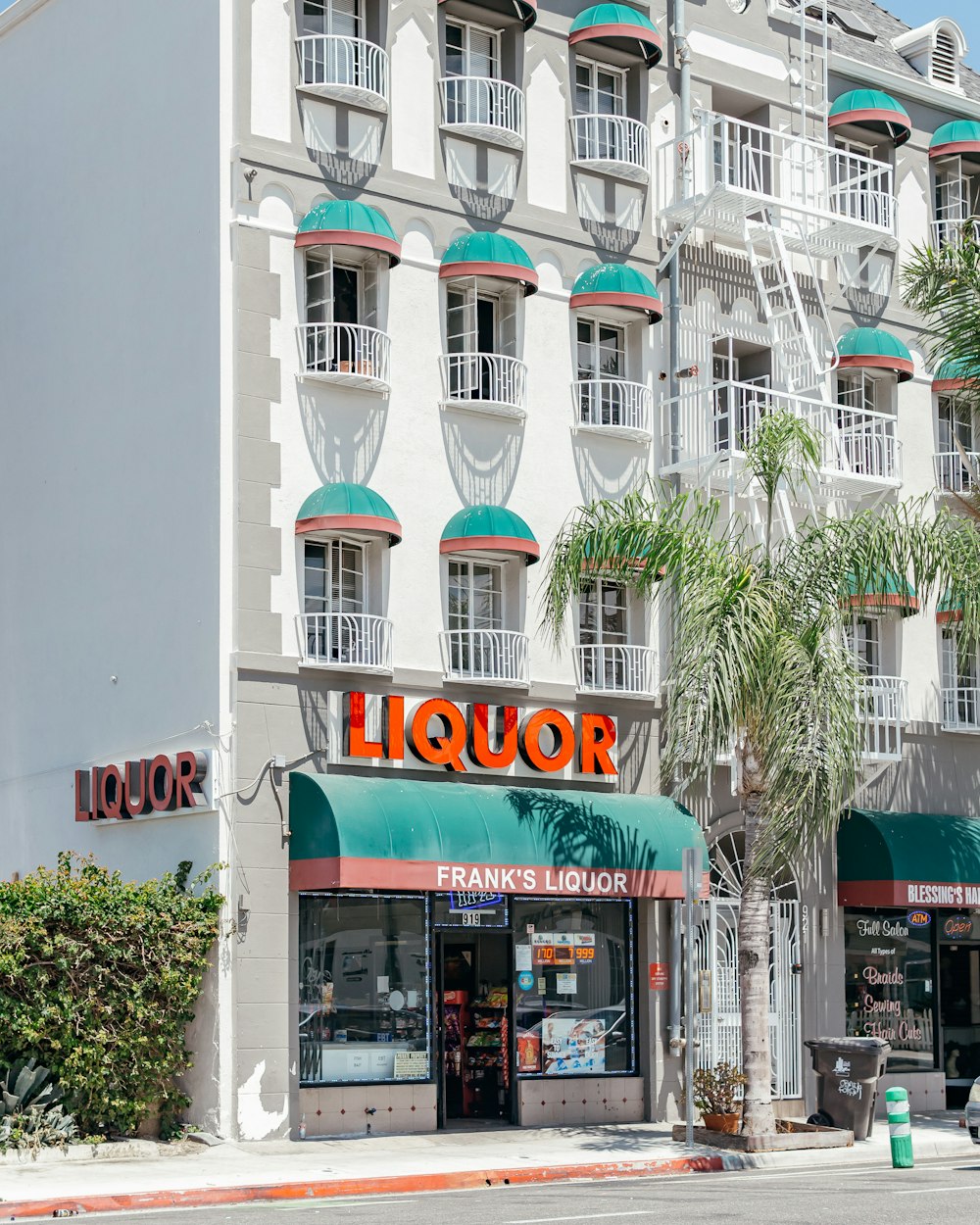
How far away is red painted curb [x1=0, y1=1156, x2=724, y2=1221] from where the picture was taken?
1648 centimetres

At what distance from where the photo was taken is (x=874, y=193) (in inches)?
1128

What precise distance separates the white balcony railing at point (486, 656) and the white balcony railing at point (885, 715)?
5532mm

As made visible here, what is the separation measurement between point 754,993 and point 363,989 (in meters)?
4.66

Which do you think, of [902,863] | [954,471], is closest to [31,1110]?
[902,863]

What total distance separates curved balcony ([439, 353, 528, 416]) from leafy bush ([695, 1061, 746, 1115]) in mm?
8692

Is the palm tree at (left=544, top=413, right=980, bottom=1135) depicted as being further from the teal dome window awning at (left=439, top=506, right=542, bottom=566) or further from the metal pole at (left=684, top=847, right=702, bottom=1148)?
the metal pole at (left=684, top=847, right=702, bottom=1148)

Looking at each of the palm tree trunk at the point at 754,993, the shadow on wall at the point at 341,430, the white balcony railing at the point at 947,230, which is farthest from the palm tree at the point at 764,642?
the white balcony railing at the point at 947,230

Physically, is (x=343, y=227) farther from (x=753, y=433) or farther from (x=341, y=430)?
(x=753, y=433)

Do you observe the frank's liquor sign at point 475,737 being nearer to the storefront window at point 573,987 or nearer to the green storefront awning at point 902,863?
the storefront window at point 573,987

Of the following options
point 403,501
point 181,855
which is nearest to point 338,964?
point 181,855

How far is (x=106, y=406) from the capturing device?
24781mm

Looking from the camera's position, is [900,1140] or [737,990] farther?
[737,990]

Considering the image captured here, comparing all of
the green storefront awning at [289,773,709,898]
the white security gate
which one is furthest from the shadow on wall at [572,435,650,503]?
the white security gate

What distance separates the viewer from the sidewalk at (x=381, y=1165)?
17281mm
